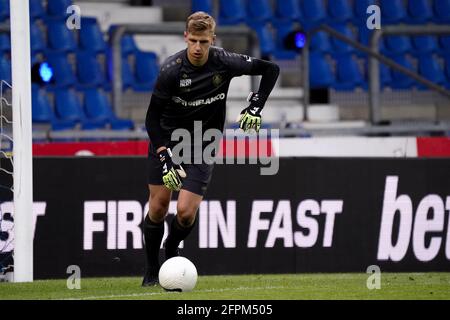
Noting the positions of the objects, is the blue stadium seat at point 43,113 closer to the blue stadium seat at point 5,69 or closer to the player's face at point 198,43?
the blue stadium seat at point 5,69

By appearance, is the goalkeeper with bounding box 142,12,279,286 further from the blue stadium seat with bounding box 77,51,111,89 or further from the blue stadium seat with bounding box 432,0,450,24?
the blue stadium seat with bounding box 432,0,450,24

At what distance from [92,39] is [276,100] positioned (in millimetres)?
3064

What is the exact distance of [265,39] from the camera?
1825cm

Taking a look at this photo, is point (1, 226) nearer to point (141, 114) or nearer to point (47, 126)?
point (47, 126)

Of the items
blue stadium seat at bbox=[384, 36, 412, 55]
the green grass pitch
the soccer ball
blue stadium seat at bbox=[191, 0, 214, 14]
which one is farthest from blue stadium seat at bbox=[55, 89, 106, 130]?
the soccer ball

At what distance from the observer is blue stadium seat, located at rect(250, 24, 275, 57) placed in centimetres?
1811

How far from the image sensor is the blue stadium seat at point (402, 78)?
18.8 m

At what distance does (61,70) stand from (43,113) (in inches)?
41.6

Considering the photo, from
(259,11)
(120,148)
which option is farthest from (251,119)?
(259,11)

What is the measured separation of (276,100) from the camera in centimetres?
1789

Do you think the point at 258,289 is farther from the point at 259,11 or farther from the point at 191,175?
the point at 259,11

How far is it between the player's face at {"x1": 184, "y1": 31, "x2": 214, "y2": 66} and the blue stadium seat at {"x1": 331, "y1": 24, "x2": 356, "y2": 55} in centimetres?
945

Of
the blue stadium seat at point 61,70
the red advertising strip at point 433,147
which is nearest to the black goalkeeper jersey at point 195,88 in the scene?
the red advertising strip at point 433,147
